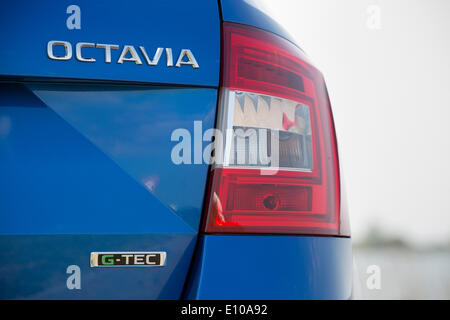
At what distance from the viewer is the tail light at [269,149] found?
3.70 feet

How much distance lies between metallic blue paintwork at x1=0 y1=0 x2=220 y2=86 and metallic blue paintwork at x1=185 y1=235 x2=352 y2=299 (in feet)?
1.49

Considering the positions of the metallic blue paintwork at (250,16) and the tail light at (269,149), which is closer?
the tail light at (269,149)

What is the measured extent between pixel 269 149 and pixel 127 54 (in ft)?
1.54

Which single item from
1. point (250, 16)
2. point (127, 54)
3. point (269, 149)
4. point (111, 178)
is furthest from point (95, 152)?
point (250, 16)

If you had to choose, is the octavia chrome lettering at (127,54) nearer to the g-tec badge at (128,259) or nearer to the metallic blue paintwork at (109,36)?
the metallic blue paintwork at (109,36)

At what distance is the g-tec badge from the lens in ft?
3.52

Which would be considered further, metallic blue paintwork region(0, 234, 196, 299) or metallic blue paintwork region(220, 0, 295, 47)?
metallic blue paintwork region(220, 0, 295, 47)

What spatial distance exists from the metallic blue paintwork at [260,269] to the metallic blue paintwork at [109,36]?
1.49 feet

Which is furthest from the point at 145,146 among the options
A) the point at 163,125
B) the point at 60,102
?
the point at 60,102

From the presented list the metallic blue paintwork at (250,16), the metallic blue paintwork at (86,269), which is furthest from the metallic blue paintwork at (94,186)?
the metallic blue paintwork at (250,16)

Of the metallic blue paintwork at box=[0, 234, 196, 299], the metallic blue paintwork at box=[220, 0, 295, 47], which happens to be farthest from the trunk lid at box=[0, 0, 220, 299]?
the metallic blue paintwork at box=[220, 0, 295, 47]

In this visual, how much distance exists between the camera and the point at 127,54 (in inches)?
44.4

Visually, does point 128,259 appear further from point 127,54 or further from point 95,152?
point 127,54

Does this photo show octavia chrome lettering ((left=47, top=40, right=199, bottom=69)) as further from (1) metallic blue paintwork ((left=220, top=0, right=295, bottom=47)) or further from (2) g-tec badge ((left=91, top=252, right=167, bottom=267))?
(2) g-tec badge ((left=91, top=252, right=167, bottom=267))
